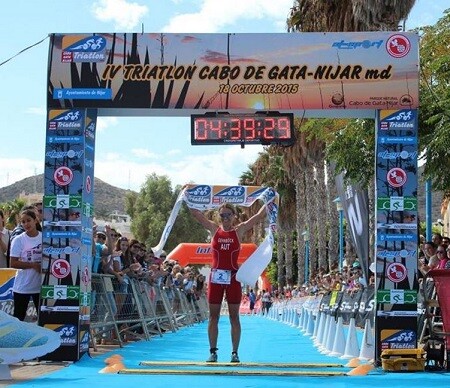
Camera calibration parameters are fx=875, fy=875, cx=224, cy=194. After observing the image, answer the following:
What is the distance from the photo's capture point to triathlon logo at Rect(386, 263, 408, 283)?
11.7 metres

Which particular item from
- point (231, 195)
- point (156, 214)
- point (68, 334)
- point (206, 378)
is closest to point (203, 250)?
point (231, 195)

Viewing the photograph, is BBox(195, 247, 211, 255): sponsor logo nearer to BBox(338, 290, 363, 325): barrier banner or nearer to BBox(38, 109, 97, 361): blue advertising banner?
BBox(338, 290, 363, 325): barrier banner

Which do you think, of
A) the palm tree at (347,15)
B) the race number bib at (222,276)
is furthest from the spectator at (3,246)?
the palm tree at (347,15)

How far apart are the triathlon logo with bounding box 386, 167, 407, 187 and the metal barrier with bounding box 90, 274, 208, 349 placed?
196 inches

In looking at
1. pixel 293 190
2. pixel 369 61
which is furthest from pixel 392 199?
pixel 293 190

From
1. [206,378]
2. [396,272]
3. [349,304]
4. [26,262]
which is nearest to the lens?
[206,378]

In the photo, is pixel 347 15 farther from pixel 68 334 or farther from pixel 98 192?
pixel 98 192

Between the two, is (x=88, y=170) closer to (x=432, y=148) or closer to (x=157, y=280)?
(x=432, y=148)

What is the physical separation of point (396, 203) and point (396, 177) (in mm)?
352

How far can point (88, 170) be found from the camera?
12352mm

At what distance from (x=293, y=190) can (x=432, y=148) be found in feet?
138

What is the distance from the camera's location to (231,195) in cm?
3288

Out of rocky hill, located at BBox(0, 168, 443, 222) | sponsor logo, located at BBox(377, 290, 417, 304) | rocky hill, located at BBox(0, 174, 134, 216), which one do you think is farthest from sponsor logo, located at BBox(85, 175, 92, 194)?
rocky hill, located at BBox(0, 174, 134, 216)

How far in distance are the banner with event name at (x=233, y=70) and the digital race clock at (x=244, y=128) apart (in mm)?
176
